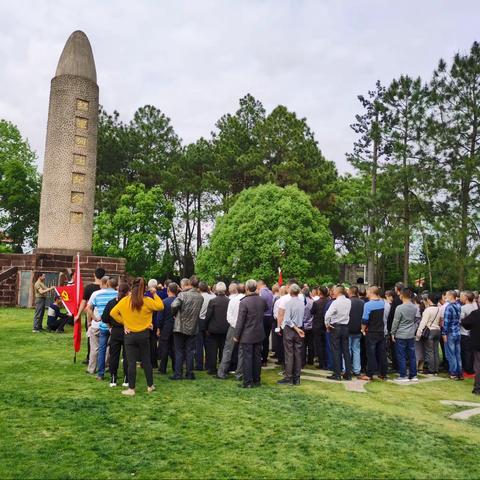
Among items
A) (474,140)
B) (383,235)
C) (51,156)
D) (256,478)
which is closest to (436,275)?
(383,235)

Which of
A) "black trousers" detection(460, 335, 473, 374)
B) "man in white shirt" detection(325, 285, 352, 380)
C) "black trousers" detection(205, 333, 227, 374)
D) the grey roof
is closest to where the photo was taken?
"man in white shirt" detection(325, 285, 352, 380)

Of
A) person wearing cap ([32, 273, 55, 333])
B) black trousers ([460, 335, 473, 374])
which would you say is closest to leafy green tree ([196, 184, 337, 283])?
person wearing cap ([32, 273, 55, 333])

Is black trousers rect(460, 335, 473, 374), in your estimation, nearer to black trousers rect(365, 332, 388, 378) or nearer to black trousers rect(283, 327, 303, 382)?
black trousers rect(365, 332, 388, 378)

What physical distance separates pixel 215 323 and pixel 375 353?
3484 mm

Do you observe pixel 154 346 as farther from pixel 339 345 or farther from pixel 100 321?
pixel 339 345

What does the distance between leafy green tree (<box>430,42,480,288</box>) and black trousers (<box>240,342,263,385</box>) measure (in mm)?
19236

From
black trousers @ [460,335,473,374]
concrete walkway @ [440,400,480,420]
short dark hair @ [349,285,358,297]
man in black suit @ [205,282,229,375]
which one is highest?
short dark hair @ [349,285,358,297]

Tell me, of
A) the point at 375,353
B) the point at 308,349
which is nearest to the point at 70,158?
the point at 308,349

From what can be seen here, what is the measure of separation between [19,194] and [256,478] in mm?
40804

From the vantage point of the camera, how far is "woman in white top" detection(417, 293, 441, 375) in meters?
11.3

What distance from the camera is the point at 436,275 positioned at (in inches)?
1061

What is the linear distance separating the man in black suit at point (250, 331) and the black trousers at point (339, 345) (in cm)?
172

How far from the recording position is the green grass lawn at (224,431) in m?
5.09

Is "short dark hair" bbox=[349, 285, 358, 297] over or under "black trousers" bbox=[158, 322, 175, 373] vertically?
over
